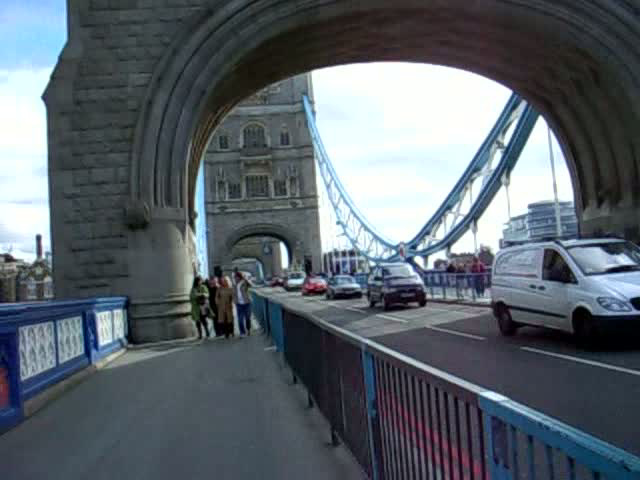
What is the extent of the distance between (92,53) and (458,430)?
52.9 feet

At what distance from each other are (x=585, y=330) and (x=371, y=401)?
7199 millimetres

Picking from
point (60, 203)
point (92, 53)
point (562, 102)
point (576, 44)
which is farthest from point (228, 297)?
point (562, 102)

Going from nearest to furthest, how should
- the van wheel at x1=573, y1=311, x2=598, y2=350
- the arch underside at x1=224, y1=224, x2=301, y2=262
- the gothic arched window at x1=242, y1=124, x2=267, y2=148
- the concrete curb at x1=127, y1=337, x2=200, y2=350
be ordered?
the van wheel at x1=573, y1=311, x2=598, y2=350, the concrete curb at x1=127, y1=337, x2=200, y2=350, the arch underside at x1=224, y1=224, x2=301, y2=262, the gothic arched window at x1=242, y1=124, x2=267, y2=148

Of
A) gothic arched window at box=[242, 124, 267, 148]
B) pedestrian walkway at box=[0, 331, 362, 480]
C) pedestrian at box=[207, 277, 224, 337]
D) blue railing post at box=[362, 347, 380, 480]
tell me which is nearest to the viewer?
blue railing post at box=[362, 347, 380, 480]

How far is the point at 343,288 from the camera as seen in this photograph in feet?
116

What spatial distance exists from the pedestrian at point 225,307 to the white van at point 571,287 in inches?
237

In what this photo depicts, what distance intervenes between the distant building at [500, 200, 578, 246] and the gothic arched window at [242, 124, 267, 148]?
62.4 metres

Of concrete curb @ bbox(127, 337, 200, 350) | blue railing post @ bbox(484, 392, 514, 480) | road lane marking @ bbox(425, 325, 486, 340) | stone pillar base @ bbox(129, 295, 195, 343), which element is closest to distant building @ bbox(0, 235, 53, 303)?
stone pillar base @ bbox(129, 295, 195, 343)

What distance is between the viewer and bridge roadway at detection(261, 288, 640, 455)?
5.72 m

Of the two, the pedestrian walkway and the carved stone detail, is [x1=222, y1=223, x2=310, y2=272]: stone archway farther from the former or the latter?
the pedestrian walkway

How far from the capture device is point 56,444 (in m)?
5.79

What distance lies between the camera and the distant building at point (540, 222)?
30.6m

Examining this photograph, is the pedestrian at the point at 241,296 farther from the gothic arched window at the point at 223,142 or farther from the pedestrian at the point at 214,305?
the gothic arched window at the point at 223,142

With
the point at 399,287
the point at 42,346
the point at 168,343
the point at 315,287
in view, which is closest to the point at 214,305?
the point at 168,343
